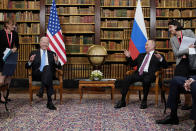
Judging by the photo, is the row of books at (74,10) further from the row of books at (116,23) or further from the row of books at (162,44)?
the row of books at (162,44)

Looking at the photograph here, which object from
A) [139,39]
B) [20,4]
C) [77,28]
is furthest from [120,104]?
[20,4]

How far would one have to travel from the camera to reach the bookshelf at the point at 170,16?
20.7ft

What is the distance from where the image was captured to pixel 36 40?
21.4 feet

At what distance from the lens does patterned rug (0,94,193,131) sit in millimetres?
2963

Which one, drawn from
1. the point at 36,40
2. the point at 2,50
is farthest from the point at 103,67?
the point at 2,50

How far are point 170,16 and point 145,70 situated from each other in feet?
8.68

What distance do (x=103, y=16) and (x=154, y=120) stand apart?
150 inches

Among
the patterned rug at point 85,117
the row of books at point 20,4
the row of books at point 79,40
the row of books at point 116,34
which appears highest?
the row of books at point 20,4

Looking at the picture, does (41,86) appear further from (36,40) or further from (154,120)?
(36,40)

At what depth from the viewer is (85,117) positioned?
346cm

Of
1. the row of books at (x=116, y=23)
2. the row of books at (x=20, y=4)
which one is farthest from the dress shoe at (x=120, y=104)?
the row of books at (x=20, y=4)

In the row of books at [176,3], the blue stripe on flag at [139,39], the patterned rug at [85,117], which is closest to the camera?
the patterned rug at [85,117]

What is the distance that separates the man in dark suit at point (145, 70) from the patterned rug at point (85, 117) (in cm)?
24

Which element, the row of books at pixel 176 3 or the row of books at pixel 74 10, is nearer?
the row of books at pixel 176 3
